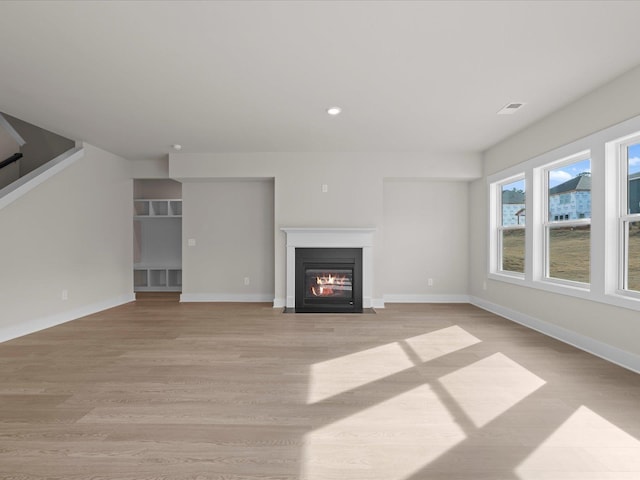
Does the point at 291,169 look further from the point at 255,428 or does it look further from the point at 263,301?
the point at 255,428

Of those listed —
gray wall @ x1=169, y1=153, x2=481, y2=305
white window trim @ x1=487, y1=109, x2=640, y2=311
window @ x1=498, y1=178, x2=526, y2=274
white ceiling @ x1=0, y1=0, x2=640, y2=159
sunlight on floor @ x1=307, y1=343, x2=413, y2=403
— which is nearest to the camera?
white ceiling @ x1=0, y1=0, x2=640, y2=159

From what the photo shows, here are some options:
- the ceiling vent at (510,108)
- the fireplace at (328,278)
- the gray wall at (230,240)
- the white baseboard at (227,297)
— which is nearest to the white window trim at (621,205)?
the ceiling vent at (510,108)

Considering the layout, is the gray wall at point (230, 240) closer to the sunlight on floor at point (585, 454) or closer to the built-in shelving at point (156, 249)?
the built-in shelving at point (156, 249)

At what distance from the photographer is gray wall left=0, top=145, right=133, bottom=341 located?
370 centimetres

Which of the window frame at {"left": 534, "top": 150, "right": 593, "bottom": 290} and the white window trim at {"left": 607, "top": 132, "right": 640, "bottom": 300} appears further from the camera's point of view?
the window frame at {"left": 534, "top": 150, "right": 593, "bottom": 290}

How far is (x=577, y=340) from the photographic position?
3.28 m

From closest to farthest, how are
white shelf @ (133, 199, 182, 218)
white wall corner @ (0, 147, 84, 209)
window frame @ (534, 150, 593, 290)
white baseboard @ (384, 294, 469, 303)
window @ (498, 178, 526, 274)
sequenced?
window frame @ (534, 150, 593, 290) → white wall corner @ (0, 147, 84, 209) → window @ (498, 178, 526, 274) → white baseboard @ (384, 294, 469, 303) → white shelf @ (133, 199, 182, 218)

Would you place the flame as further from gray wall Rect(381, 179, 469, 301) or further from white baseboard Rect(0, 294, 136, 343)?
white baseboard Rect(0, 294, 136, 343)

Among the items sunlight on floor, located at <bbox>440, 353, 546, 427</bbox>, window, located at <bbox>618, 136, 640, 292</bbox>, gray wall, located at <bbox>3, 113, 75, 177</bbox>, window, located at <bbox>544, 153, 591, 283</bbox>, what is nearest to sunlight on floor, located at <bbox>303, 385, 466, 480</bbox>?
sunlight on floor, located at <bbox>440, 353, 546, 427</bbox>

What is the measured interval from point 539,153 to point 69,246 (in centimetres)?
589

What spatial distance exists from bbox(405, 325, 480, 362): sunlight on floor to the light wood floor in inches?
0.8

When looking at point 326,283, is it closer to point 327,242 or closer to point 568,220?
point 327,242

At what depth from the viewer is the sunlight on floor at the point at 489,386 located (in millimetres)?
2062

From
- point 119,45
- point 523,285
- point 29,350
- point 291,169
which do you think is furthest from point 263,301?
point 119,45
